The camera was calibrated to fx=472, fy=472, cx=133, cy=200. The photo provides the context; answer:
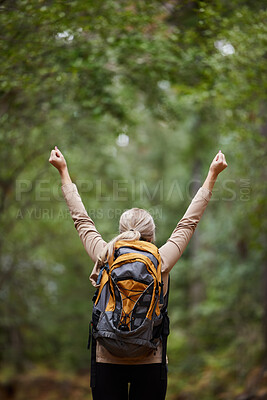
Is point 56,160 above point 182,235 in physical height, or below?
above

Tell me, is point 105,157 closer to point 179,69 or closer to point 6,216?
point 6,216

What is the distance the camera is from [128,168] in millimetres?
14148

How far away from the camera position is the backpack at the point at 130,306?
2904 mm

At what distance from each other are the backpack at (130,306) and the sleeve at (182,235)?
0.56 ft

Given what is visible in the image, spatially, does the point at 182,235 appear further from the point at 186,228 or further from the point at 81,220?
the point at 81,220

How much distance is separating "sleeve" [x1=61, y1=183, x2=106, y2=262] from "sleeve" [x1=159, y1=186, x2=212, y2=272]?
45 cm

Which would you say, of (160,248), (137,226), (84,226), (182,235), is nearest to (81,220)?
(84,226)

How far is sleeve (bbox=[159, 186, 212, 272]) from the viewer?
3201 mm

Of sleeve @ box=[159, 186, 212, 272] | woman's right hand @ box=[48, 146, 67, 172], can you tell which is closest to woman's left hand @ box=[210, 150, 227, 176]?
sleeve @ box=[159, 186, 212, 272]

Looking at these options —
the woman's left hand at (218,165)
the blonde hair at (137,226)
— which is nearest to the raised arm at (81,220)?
the blonde hair at (137,226)

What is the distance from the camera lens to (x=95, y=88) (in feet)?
27.2

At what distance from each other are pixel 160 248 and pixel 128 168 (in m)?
11.0

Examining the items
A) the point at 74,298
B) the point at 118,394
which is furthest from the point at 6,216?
the point at 118,394

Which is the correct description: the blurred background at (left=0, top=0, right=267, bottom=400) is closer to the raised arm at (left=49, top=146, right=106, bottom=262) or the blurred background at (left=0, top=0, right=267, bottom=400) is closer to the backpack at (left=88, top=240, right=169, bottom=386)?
the raised arm at (left=49, top=146, right=106, bottom=262)
